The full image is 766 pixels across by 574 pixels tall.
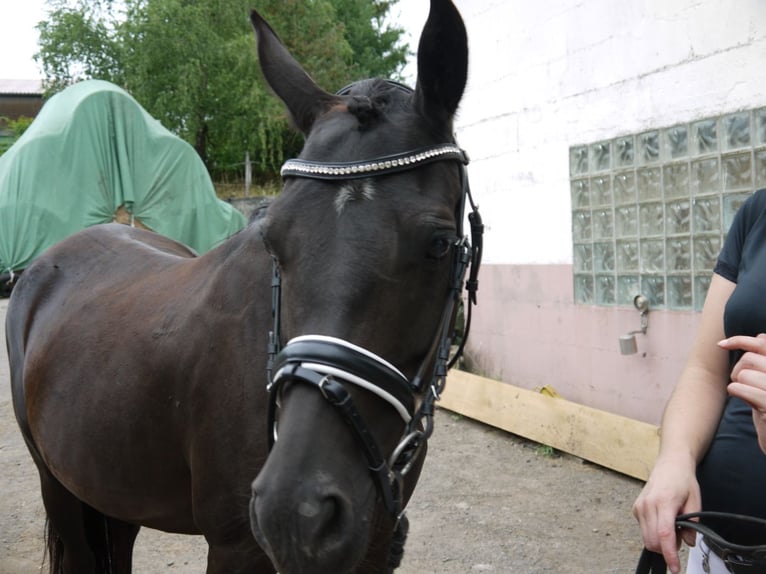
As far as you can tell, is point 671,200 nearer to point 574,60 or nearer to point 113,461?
point 574,60

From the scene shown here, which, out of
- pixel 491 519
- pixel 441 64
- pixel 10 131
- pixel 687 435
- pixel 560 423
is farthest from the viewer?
pixel 10 131

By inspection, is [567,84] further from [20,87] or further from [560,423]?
[20,87]

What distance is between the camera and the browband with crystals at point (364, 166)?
1456 millimetres

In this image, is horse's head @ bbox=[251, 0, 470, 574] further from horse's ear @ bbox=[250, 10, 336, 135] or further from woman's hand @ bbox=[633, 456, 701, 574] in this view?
woman's hand @ bbox=[633, 456, 701, 574]

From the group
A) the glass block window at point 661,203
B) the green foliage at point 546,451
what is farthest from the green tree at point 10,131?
the green foliage at point 546,451

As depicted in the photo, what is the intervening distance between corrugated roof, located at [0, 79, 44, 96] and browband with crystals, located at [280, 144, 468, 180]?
47.2m

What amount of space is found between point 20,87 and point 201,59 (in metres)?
31.2

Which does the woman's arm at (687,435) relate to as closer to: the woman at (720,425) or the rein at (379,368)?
the woman at (720,425)

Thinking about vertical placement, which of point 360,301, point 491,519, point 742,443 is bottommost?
point 491,519

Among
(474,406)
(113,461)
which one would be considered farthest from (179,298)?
(474,406)

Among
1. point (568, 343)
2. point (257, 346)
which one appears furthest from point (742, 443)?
point (568, 343)

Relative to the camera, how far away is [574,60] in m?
5.54

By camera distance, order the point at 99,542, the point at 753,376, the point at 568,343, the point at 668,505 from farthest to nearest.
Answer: the point at 568,343, the point at 99,542, the point at 668,505, the point at 753,376

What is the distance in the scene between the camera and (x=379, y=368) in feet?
4.48
